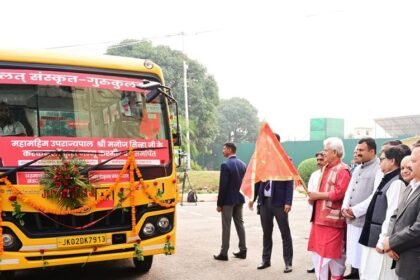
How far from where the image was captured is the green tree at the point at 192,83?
34688 millimetres

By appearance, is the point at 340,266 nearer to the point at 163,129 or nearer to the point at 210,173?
the point at 163,129

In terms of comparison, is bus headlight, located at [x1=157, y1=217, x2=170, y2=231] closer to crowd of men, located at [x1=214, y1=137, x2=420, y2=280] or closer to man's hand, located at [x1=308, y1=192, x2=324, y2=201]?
crowd of men, located at [x1=214, y1=137, x2=420, y2=280]

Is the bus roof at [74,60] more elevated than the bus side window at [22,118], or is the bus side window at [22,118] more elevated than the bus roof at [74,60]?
the bus roof at [74,60]

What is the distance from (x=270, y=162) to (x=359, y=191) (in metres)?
1.17

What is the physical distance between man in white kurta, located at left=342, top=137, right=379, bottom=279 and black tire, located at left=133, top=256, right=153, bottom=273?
8.41 ft

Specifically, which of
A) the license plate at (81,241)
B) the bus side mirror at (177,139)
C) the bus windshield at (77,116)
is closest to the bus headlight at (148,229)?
the license plate at (81,241)

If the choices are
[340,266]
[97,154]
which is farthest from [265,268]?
[97,154]

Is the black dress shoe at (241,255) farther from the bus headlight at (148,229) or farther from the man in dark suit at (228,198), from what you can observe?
the bus headlight at (148,229)

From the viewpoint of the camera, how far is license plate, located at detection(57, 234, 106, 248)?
4.71m

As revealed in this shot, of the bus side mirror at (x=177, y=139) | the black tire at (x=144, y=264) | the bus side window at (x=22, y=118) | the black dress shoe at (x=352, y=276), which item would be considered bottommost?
the black dress shoe at (x=352, y=276)

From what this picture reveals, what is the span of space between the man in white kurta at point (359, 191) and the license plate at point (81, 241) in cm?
264

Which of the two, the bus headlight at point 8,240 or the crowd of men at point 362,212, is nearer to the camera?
the crowd of men at point 362,212

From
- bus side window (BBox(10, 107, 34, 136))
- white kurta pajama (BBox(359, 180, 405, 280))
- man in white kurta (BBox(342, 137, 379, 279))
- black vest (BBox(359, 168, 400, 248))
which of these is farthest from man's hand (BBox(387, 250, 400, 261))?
bus side window (BBox(10, 107, 34, 136))

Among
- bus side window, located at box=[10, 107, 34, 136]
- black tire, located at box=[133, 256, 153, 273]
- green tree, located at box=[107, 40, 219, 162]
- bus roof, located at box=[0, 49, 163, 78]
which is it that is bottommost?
black tire, located at box=[133, 256, 153, 273]
